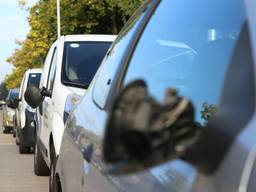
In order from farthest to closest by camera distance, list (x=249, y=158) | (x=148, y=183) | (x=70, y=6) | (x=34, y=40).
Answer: (x=34, y=40)
(x=70, y=6)
(x=148, y=183)
(x=249, y=158)

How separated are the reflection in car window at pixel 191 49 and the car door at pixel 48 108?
5301 millimetres

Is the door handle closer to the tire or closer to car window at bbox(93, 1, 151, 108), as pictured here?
car window at bbox(93, 1, 151, 108)

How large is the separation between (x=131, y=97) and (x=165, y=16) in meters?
1.15

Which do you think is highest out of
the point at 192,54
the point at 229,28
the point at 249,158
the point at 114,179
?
the point at 229,28

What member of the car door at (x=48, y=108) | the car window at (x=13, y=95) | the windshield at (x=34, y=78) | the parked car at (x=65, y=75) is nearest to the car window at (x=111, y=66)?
the parked car at (x=65, y=75)

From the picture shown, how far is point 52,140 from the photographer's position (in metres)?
7.06

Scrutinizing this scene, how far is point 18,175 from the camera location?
10039mm

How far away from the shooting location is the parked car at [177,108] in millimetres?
994

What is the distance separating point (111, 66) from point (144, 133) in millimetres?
1890

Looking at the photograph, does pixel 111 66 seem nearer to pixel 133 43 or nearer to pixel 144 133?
pixel 133 43

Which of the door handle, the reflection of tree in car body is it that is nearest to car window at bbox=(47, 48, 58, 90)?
the door handle

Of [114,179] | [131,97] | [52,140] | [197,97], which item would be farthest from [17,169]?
[131,97]

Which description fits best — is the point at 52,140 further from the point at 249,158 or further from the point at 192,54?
the point at 249,158

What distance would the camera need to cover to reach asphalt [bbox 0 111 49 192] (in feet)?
28.5
